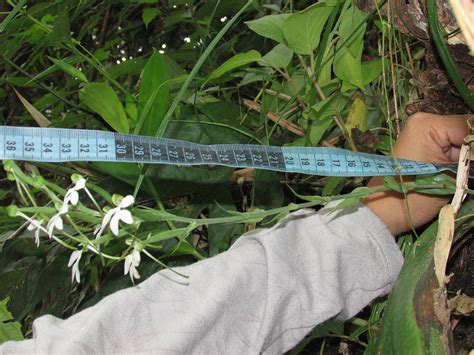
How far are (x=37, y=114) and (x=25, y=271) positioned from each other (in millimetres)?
218

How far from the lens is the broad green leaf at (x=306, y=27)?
2.19 ft

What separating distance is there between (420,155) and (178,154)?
0.75 ft

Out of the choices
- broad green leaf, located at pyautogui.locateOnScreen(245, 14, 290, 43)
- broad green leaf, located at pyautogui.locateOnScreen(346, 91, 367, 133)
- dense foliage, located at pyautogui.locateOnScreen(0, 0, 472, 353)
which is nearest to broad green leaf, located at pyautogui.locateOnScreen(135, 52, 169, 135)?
dense foliage, located at pyautogui.locateOnScreen(0, 0, 472, 353)

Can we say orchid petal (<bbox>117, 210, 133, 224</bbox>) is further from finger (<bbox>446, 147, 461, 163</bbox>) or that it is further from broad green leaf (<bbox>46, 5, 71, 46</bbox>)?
broad green leaf (<bbox>46, 5, 71, 46</bbox>)

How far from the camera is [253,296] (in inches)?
22.0

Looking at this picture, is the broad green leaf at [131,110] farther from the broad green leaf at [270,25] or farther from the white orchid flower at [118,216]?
the white orchid flower at [118,216]

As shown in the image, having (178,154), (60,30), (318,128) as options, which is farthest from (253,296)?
(60,30)

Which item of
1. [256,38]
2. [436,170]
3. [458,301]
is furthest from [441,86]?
[256,38]

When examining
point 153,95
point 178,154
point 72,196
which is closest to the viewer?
point 72,196

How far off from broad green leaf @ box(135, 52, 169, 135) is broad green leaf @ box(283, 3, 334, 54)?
0.46 ft

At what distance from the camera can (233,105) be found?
850mm

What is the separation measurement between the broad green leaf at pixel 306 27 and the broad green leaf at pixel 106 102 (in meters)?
0.20

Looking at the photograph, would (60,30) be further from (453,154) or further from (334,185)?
(453,154)

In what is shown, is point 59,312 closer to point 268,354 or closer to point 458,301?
point 268,354
